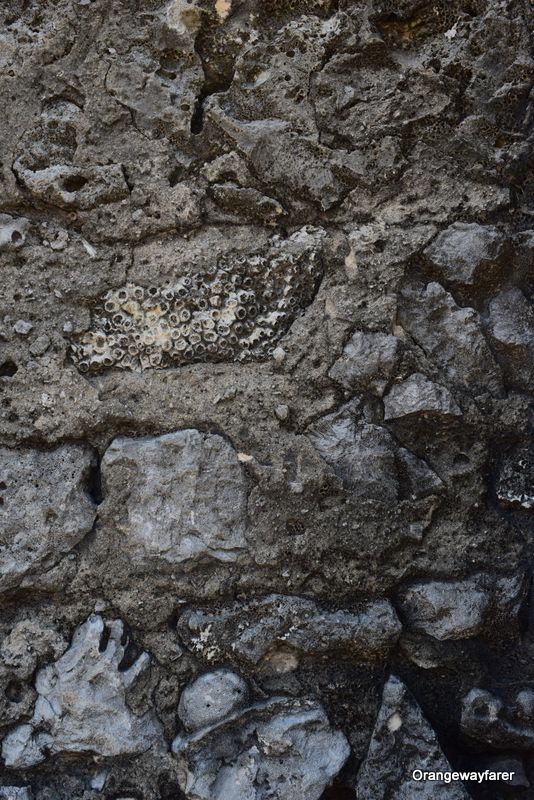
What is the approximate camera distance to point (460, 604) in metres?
1.54

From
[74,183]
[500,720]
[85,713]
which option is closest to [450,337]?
[500,720]

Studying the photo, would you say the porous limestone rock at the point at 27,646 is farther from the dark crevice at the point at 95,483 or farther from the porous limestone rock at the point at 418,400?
the porous limestone rock at the point at 418,400

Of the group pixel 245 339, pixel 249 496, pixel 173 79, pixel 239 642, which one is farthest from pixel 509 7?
pixel 239 642

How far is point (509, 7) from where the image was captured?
158cm

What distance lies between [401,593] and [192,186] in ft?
3.35

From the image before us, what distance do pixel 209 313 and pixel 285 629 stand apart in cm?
71

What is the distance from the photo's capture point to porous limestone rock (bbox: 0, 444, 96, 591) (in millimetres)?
1563

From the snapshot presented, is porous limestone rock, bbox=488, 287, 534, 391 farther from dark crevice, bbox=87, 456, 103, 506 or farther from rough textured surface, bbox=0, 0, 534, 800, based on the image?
dark crevice, bbox=87, 456, 103, 506

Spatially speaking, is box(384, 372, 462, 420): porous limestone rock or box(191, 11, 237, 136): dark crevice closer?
box(384, 372, 462, 420): porous limestone rock

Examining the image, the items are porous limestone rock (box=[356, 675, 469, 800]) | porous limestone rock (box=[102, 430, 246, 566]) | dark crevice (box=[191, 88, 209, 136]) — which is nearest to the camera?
porous limestone rock (box=[356, 675, 469, 800])

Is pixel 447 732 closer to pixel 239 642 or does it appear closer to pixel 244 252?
pixel 239 642

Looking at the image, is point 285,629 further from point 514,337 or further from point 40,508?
point 514,337

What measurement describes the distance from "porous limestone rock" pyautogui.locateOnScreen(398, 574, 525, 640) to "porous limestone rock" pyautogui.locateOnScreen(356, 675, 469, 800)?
152mm

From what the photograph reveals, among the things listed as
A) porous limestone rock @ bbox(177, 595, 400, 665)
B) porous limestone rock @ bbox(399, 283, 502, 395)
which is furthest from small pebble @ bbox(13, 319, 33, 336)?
porous limestone rock @ bbox(399, 283, 502, 395)
